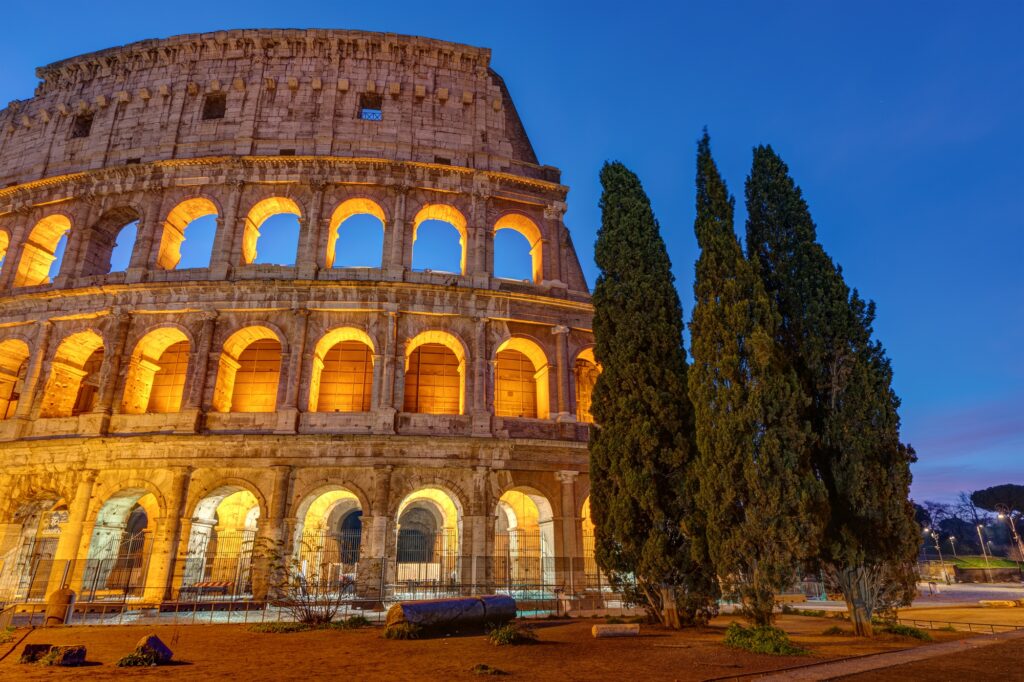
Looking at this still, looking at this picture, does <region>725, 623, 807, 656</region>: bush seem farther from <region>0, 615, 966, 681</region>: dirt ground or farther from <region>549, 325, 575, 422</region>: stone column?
<region>549, 325, 575, 422</region>: stone column

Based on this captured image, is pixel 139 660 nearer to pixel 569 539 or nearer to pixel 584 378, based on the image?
pixel 569 539

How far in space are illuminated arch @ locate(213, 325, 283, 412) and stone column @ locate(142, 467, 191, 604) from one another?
7.87 ft

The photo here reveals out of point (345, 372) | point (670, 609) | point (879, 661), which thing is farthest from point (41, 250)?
point (879, 661)

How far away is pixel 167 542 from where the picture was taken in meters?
14.8

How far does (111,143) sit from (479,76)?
13.4 m

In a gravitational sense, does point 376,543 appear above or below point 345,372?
below

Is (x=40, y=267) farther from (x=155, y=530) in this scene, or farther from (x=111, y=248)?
(x=155, y=530)

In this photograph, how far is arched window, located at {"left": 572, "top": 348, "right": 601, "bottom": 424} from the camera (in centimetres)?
1870

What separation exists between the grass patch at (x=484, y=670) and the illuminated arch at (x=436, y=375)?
1120 centimetres

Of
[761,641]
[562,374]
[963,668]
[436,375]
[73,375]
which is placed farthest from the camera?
[436,375]

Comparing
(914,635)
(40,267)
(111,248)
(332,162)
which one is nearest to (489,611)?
(914,635)

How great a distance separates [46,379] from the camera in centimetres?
1698

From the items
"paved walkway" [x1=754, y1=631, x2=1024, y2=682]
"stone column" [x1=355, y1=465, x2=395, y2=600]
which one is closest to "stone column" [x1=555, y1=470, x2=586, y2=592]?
"stone column" [x1=355, y1=465, x2=395, y2=600]

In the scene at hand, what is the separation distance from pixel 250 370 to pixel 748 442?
15227mm
